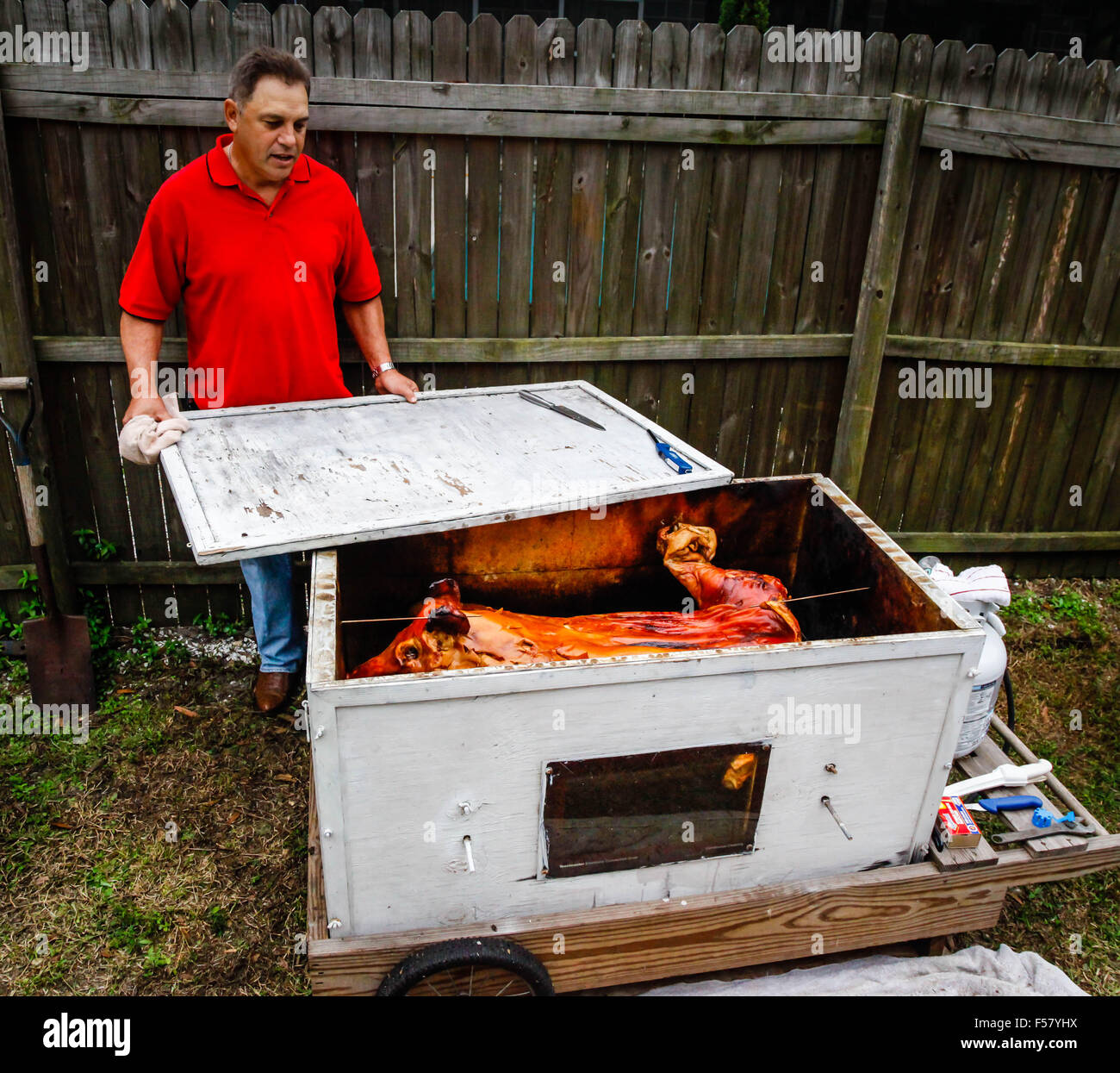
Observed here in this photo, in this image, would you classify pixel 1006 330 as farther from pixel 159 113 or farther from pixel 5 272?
pixel 5 272

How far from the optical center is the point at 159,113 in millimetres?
3447

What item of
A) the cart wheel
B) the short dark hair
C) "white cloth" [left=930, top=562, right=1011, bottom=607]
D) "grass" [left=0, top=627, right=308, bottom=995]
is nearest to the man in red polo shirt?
the short dark hair

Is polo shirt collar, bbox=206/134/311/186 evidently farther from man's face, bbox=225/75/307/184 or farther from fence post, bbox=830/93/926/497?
fence post, bbox=830/93/926/497

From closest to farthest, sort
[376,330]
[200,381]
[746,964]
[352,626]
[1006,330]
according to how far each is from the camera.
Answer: [746,964], [352,626], [200,381], [376,330], [1006,330]

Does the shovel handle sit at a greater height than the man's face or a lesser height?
lesser

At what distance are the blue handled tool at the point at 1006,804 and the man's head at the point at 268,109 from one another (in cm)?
313

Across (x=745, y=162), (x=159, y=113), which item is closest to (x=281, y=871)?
(x=159, y=113)

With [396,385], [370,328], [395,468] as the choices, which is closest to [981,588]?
[395,468]

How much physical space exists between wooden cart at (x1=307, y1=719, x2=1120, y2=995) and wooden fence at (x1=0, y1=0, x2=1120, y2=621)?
2.26 m

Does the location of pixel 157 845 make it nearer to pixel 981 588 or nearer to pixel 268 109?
pixel 268 109

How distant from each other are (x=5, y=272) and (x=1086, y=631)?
541 centimetres

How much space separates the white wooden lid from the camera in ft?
7.45

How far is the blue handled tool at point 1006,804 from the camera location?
9.45 feet

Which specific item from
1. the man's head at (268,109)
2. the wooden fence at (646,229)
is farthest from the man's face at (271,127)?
the wooden fence at (646,229)
